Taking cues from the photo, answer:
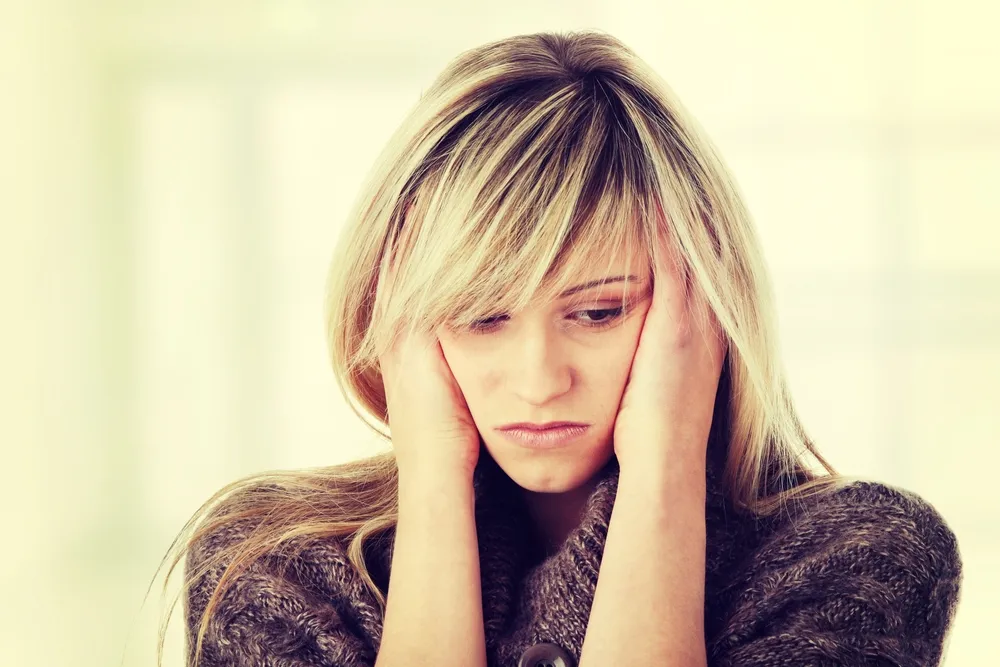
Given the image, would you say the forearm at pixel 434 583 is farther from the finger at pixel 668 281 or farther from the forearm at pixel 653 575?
the finger at pixel 668 281

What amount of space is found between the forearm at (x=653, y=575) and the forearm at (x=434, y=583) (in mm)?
121

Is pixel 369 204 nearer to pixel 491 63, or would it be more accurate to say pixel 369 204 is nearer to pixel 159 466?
pixel 491 63

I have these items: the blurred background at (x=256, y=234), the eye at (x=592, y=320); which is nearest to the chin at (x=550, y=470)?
the eye at (x=592, y=320)

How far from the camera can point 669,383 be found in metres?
1.00

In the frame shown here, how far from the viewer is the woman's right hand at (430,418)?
1028 millimetres

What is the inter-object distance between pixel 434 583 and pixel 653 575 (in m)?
0.21

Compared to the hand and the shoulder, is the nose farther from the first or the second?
the shoulder

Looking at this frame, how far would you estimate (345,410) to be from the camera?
1491 mm

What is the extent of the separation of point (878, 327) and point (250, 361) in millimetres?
1000

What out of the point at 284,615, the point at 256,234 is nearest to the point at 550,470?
the point at 284,615

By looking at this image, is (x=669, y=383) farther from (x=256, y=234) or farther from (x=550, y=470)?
(x=256, y=234)

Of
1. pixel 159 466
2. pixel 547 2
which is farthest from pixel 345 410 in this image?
pixel 547 2

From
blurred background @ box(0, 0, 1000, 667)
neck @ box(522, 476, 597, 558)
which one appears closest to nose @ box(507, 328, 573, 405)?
neck @ box(522, 476, 597, 558)

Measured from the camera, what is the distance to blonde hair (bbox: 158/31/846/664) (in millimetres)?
1009
